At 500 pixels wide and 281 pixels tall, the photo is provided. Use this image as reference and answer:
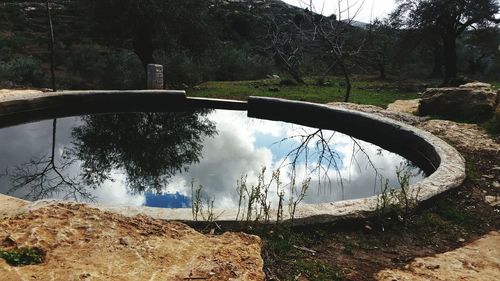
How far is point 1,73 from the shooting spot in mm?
13375

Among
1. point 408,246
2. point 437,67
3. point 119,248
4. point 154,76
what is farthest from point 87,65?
point 437,67

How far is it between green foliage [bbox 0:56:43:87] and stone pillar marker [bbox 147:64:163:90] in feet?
16.9

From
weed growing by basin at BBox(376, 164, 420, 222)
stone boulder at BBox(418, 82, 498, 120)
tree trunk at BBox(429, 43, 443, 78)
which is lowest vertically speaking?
weed growing by basin at BBox(376, 164, 420, 222)

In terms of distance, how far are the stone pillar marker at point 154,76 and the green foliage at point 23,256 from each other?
9730 millimetres

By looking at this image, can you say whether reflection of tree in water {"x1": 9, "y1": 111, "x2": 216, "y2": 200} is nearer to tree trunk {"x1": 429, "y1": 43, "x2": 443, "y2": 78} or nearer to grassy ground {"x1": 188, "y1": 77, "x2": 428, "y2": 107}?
grassy ground {"x1": 188, "y1": 77, "x2": 428, "y2": 107}

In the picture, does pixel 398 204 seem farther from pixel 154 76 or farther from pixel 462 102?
pixel 154 76

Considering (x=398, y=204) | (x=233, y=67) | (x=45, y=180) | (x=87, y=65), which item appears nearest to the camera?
(x=398, y=204)

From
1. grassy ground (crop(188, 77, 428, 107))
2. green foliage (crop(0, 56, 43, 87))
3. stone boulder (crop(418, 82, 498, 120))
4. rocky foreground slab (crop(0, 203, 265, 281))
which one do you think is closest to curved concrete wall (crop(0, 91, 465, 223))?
rocky foreground slab (crop(0, 203, 265, 281))

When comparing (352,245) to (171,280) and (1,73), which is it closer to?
(171,280)

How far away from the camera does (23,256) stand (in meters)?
2.52

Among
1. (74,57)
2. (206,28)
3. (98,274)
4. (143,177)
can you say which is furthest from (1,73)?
(98,274)

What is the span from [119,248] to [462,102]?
889cm

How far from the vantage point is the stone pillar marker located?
38.7 ft

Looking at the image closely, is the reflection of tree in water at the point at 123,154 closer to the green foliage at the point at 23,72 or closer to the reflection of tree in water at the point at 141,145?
the reflection of tree in water at the point at 141,145
